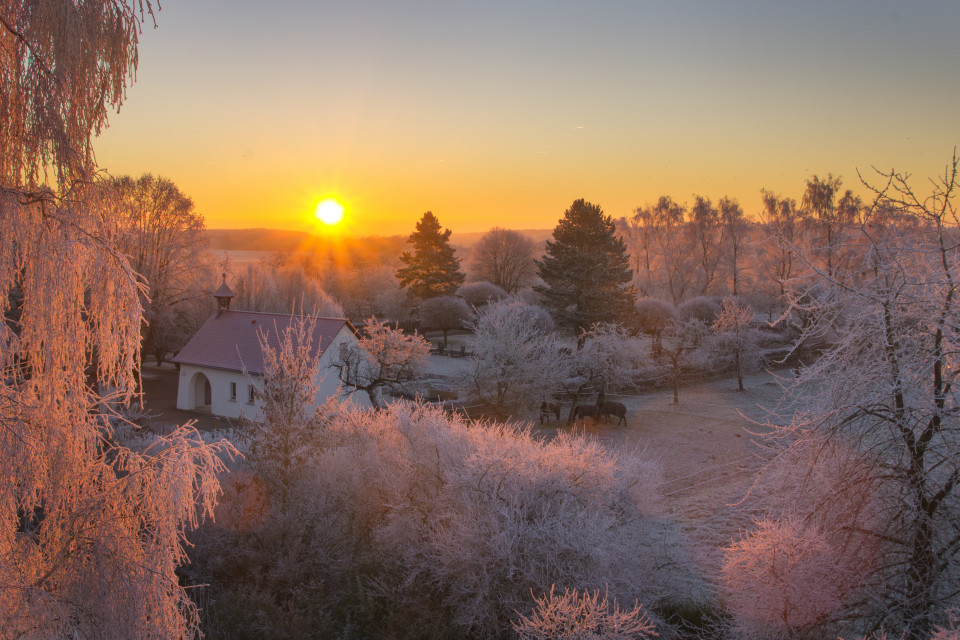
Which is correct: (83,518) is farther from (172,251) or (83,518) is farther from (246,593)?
(172,251)

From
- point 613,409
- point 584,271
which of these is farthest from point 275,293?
point 613,409

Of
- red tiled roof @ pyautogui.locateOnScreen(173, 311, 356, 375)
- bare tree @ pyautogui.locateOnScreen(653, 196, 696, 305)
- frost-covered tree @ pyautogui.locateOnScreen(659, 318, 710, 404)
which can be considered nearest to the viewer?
red tiled roof @ pyautogui.locateOnScreen(173, 311, 356, 375)

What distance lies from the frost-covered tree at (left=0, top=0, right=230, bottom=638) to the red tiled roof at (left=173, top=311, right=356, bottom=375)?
730 inches

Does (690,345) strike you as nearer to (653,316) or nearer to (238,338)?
(653,316)

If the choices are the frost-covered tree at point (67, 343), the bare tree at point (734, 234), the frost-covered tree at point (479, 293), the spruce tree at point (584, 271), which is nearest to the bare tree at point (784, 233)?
the bare tree at point (734, 234)

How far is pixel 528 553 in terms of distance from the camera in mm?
8961

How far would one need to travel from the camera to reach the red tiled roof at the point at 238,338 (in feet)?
75.9

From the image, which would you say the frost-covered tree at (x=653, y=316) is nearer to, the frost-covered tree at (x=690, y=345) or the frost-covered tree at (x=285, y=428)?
the frost-covered tree at (x=690, y=345)

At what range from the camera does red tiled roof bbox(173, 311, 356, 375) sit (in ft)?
75.9

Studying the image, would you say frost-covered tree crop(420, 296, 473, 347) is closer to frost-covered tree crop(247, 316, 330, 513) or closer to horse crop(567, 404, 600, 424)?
horse crop(567, 404, 600, 424)

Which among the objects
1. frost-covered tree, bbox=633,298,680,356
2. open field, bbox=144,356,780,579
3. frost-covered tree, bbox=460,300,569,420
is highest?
frost-covered tree, bbox=633,298,680,356

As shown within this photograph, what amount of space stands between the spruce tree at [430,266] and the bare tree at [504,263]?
1060 centimetres

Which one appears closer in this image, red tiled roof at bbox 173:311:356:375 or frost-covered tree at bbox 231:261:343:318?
red tiled roof at bbox 173:311:356:375

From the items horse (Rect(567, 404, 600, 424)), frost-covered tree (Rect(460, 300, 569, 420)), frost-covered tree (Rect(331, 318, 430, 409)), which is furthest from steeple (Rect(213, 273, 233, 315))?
horse (Rect(567, 404, 600, 424))
